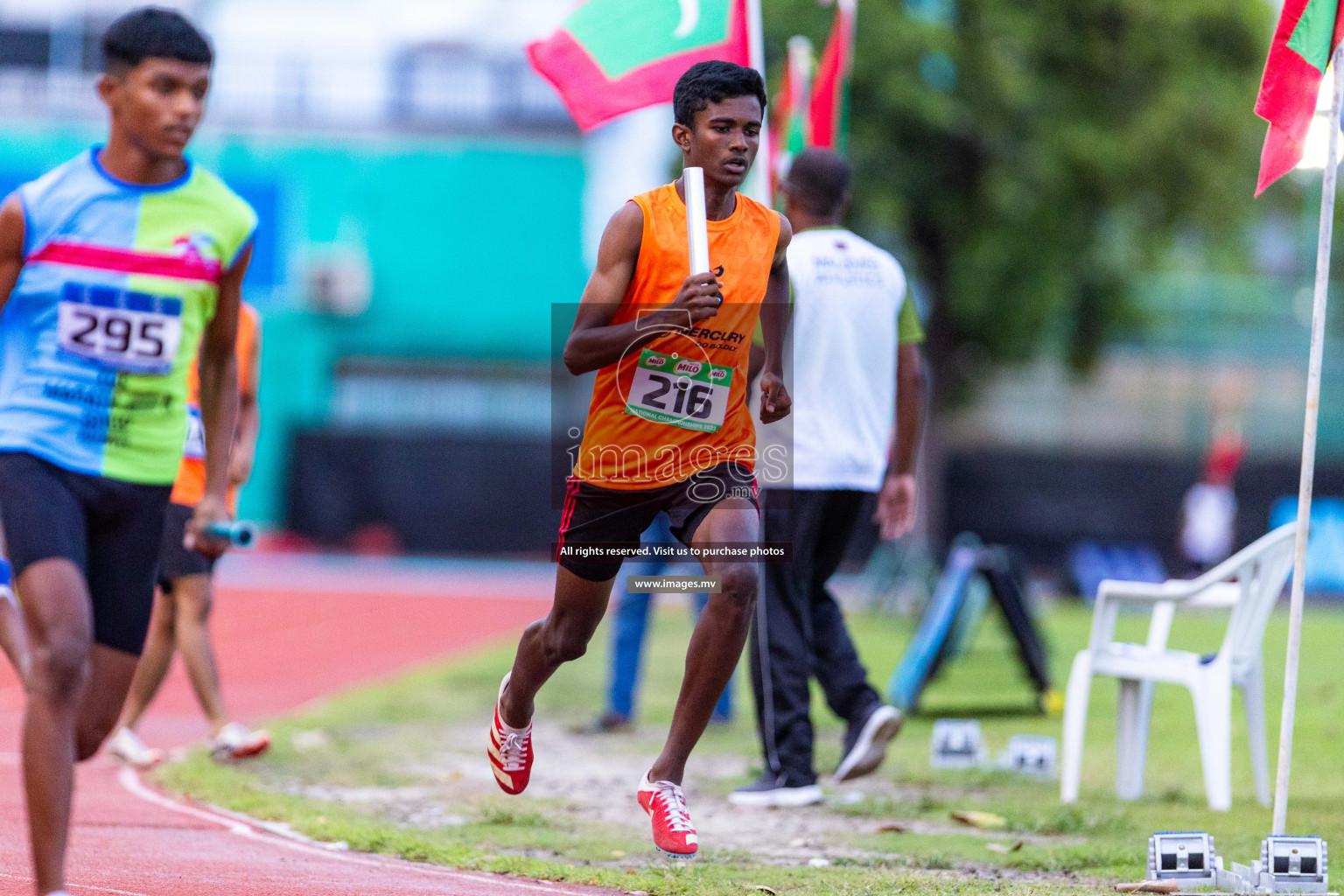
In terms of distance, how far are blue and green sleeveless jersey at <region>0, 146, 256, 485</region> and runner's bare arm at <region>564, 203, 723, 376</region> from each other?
108cm

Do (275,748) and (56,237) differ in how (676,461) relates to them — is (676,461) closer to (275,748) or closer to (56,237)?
(56,237)

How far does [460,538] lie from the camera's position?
26953 mm

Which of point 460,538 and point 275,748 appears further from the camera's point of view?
point 460,538

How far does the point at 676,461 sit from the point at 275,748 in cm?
373

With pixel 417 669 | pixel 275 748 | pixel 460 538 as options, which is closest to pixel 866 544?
pixel 460 538

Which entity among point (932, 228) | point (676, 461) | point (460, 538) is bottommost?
point (460, 538)

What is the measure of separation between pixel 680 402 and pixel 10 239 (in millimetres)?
1918

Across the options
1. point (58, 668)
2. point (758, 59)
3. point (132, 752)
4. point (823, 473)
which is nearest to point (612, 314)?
point (58, 668)

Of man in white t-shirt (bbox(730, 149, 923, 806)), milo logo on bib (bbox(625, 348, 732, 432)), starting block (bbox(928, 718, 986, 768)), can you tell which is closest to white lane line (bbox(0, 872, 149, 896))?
milo logo on bib (bbox(625, 348, 732, 432))

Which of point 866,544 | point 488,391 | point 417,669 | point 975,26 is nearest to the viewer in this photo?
point 417,669

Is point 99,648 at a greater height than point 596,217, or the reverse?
point 596,217

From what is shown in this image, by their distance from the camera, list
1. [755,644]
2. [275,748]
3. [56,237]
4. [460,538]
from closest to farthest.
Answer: [56,237], [755,644], [275,748], [460,538]

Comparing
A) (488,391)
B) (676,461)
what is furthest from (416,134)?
(676,461)

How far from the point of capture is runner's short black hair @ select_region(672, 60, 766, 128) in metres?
4.76
